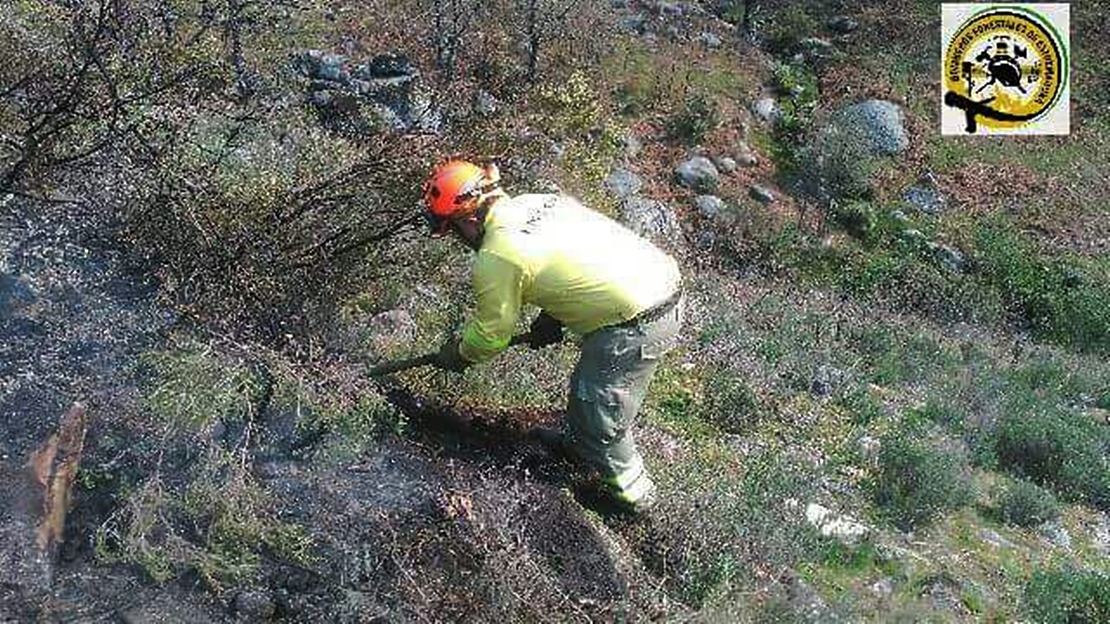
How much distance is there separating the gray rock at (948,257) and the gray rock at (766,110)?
110 inches

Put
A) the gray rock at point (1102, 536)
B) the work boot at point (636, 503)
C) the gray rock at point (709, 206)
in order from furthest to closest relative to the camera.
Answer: the gray rock at point (709, 206) < the gray rock at point (1102, 536) < the work boot at point (636, 503)

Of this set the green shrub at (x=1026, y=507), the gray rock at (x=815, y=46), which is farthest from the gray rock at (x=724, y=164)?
the green shrub at (x=1026, y=507)

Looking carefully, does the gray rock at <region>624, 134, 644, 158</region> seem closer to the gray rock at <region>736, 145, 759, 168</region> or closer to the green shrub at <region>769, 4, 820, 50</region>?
the gray rock at <region>736, 145, 759, 168</region>

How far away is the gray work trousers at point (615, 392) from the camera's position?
4.10 metres

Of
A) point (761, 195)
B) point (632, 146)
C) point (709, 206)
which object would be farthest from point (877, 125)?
point (632, 146)

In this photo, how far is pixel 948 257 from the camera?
12680mm

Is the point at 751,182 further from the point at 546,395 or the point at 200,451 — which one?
the point at 200,451

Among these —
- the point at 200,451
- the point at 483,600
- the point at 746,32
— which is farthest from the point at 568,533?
the point at 746,32

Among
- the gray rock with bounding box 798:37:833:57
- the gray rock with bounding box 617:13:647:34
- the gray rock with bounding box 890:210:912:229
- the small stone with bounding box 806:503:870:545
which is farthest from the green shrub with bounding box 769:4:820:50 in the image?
the small stone with bounding box 806:503:870:545

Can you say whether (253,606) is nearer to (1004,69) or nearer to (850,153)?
(850,153)

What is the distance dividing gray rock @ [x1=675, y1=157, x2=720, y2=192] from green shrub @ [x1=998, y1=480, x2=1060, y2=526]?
7.23 meters

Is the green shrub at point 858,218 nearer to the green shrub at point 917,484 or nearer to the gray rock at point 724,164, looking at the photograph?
the gray rock at point 724,164

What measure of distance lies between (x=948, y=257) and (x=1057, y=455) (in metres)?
6.18

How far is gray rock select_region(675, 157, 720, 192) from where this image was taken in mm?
12961
